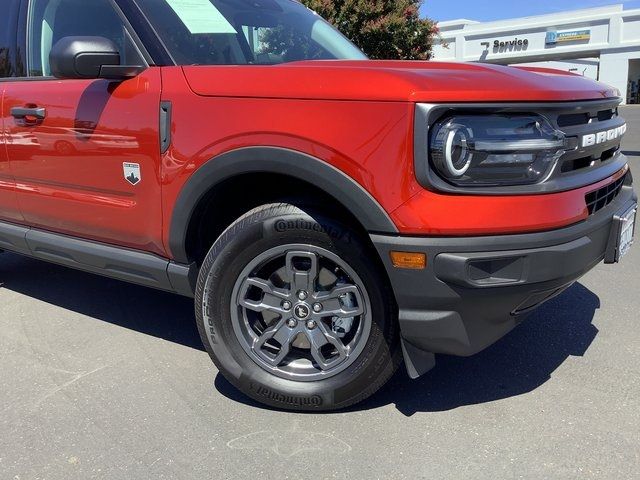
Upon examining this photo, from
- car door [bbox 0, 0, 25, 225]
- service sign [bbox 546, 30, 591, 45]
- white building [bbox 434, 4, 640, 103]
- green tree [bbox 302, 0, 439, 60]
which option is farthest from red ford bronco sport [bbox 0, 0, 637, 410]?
service sign [bbox 546, 30, 591, 45]

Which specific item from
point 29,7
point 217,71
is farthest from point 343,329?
point 29,7

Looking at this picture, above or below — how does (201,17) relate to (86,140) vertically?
above

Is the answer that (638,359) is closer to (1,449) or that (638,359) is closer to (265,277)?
(265,277)

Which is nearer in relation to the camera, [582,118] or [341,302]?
[582,118]

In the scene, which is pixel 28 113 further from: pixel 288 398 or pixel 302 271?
pixel 288 398

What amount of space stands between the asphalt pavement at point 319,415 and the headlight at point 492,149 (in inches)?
41.3

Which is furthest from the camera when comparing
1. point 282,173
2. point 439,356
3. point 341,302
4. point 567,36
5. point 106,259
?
point 567,36

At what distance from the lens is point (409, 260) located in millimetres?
2209

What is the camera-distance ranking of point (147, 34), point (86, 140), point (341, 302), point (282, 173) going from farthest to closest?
point (86, 140) → point (147, 34) → point (341, 302) → point (282, 173)

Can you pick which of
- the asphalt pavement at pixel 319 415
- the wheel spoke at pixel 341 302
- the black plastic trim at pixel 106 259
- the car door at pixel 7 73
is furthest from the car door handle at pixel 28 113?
the wheel spoke at pixel 341 302

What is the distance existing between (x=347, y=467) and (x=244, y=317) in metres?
0.79

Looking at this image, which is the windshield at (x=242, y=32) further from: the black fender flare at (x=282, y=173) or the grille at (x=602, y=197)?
the grille at (x=602, y=197)

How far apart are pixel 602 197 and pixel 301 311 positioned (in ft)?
4.38

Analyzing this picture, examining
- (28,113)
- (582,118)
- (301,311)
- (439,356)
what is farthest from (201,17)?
(439,356)
